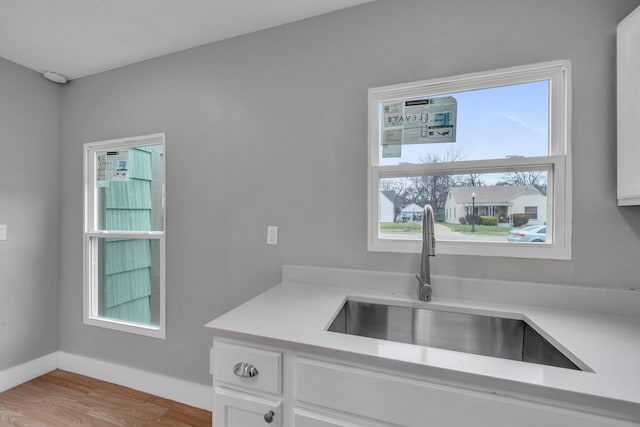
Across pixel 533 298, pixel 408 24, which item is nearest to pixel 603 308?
pixel 533 298

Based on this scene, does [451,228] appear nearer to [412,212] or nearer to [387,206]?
[412,212]

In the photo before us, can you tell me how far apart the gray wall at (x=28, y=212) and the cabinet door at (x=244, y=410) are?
2.22m

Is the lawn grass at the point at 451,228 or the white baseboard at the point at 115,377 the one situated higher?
the lawn grass at the point at 451,228

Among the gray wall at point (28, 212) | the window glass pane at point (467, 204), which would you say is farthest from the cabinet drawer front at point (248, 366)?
the gray wall at point (28, 212)

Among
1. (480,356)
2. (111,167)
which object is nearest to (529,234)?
(480,356)

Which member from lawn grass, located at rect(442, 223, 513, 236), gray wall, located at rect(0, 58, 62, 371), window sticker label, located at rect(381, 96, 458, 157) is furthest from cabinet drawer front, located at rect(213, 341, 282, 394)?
gray wall, located at rect(0, 58, 62, 371)

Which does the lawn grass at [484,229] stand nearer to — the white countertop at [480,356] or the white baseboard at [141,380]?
the white countertop at [480,356]

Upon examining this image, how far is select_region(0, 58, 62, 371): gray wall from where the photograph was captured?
7.29 ft

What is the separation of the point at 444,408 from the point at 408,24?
5.51 ft

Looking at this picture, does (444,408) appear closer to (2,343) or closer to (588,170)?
(588,170)

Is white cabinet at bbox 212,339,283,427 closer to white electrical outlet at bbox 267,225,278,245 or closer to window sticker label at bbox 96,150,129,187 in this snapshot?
white electrical outlet at bbox 267,225,278,245

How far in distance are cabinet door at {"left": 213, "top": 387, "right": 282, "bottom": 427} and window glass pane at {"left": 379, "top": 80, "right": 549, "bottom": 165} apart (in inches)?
48.8

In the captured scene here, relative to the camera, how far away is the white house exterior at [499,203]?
1437 mm

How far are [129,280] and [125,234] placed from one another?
0.36 metres
